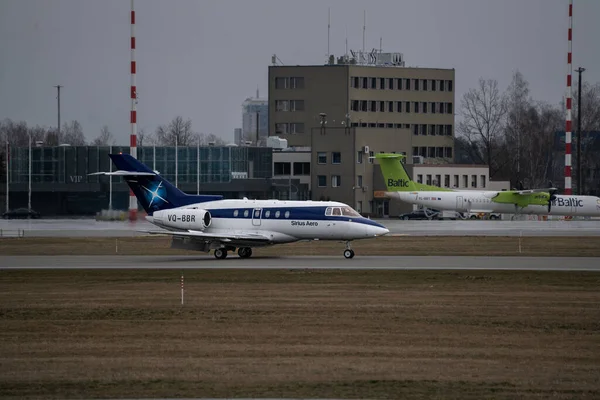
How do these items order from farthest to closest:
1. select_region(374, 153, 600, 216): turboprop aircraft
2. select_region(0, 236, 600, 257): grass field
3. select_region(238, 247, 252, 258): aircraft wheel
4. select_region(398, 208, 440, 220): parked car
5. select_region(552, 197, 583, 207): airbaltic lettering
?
select_region(398, 208, 440, 220): parked car
select_region(374, 153, 600, 216): turboprop aircraft
select_region(552, 197, 583, 207): airbaltic lettering
select_region(0, 236, 600, 257): grass field
select_region(238, 247, 252, 258): aircraft wheel

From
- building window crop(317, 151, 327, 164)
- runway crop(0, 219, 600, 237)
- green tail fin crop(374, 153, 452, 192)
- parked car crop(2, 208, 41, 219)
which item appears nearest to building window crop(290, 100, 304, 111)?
building window crop(317, 151, 327, 164)

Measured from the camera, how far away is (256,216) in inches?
1604

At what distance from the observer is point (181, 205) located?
4238 centimetres

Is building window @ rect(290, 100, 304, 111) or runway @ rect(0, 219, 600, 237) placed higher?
building window @ rect(290, 100, 304, 111)

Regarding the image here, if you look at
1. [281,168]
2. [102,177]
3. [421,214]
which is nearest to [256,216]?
[102,177]

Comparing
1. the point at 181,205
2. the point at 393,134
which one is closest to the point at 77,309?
the point at 181,205

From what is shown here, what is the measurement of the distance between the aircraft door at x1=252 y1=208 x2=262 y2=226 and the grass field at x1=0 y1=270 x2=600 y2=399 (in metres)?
Answer: 7.92

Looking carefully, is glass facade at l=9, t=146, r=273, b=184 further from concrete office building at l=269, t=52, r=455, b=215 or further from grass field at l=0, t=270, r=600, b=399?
grass field at l=0, t=270, r=600, b=399

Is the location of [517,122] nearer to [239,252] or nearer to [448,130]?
[448,130]

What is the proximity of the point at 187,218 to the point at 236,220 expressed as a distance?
6.79ft

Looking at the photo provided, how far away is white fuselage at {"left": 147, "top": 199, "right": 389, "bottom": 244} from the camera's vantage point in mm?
39562

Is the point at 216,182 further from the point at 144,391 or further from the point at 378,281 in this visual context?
the point at 144,391

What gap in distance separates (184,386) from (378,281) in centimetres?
1562

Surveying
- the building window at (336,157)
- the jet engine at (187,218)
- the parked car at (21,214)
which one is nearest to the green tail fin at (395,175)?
the building window at (336,157)
